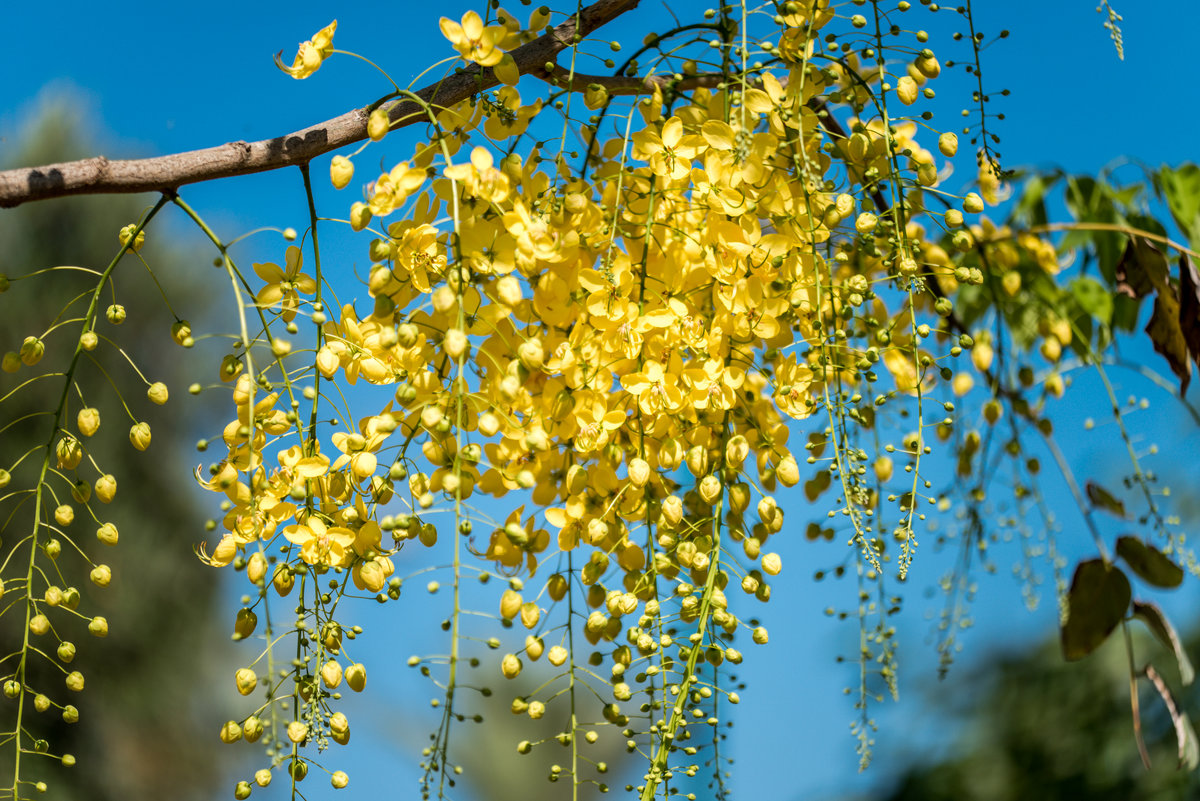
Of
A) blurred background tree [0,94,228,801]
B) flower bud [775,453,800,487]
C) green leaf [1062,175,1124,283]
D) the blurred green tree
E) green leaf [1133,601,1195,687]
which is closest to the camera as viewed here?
flower bud [775,453,800,487]

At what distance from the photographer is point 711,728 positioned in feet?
1.74

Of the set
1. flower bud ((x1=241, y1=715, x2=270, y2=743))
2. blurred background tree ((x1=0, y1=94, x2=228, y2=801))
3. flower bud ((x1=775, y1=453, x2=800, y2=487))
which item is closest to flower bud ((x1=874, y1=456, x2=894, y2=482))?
flower bud ((x1=775, y1=453, x2=800, y2=487))

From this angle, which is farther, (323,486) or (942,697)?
(942,697)

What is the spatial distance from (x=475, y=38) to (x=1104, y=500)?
54cm

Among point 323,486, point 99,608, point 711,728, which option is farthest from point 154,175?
point 99,608

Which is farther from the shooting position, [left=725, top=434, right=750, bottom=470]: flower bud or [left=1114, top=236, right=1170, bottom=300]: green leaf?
[left=1114, top=236, right=1170, bottom=300]: green leaf

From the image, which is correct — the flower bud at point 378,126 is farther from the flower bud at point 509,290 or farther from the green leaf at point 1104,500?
the green leaf at point 1104,500

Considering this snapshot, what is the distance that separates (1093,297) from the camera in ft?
2.49

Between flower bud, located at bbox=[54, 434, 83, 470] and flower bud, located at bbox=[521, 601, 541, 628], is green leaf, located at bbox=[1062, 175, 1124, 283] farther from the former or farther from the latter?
flower bud, located at bbox=[54, 434, 83, 470]

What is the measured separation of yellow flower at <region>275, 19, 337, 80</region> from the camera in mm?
454

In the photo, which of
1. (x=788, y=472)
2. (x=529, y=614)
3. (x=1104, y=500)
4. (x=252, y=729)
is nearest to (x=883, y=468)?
(x=1104, y=500)

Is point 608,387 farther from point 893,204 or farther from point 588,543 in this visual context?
point 893,204

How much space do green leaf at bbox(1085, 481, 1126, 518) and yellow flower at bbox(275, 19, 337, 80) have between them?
1.92ft

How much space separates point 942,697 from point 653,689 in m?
1.09
